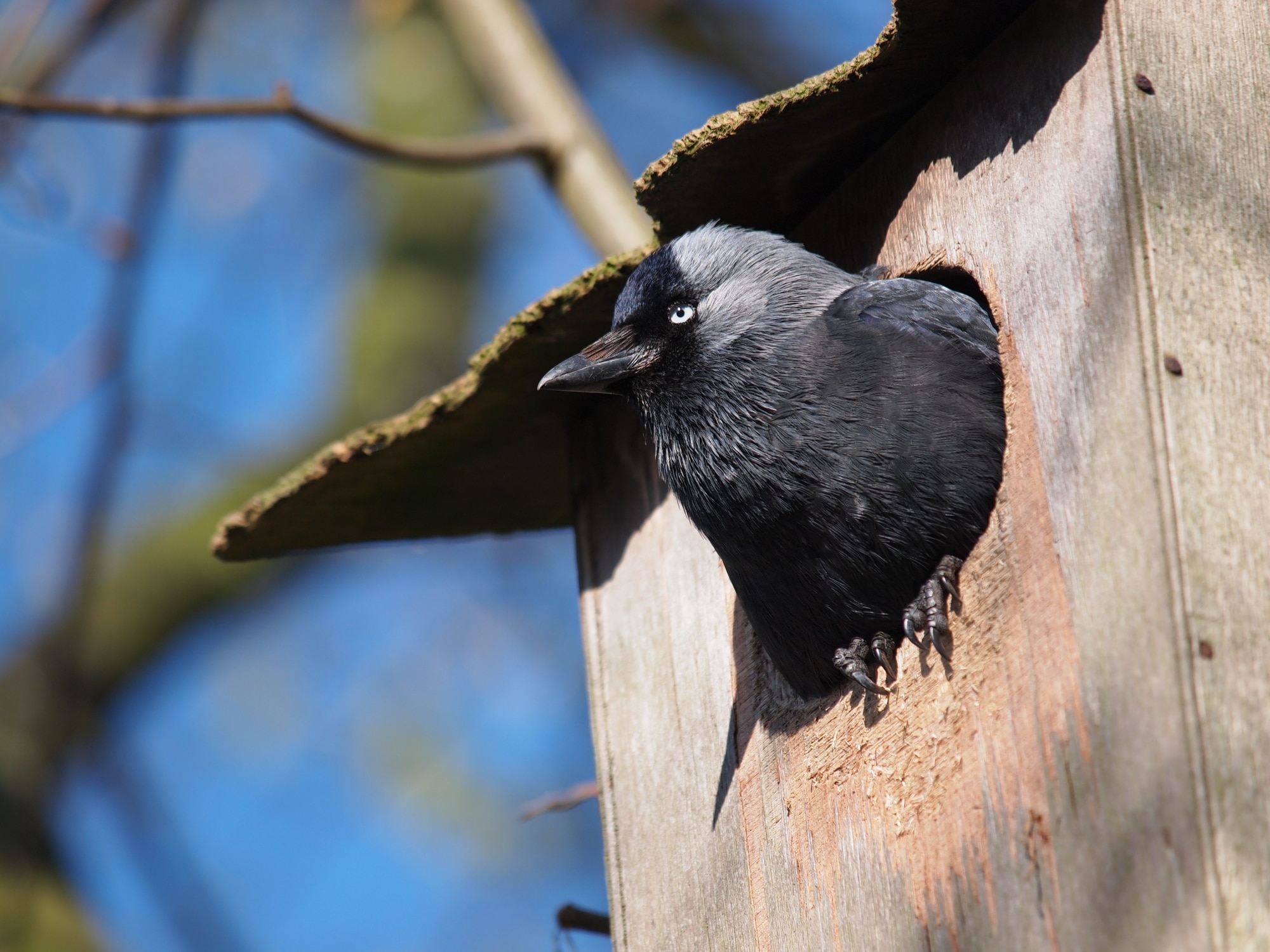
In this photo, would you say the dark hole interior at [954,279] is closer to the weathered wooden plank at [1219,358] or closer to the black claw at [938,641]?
the weathered wooden plank at [1219,358]

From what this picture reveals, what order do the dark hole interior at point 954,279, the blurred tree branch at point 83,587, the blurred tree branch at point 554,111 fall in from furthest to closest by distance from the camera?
the blurred tree branch at point 83,587
the blurred tree branch at point 554,111
the dark hole interior at point 954,279

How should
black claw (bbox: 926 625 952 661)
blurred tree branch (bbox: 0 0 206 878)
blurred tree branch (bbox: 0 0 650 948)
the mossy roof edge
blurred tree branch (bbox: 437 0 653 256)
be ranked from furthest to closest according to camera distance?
blurred tree branch (bbox: 0 0 206 878)
blurred tree branch (bbox: 0 0 650 948)
blurred tree branch (bbox: 437 0 653 256)
the mossy roof edge
black claw (bbox: 926 625 952 661)

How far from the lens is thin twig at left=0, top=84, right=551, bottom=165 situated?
3.41 m

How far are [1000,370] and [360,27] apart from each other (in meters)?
5.65

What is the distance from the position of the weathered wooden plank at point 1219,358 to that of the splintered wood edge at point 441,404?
106 cm

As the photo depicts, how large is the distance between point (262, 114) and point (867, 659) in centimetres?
213

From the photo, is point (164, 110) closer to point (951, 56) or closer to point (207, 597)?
point (951, 56)

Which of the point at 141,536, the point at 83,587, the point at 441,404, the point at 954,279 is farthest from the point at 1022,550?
the point at 141,536

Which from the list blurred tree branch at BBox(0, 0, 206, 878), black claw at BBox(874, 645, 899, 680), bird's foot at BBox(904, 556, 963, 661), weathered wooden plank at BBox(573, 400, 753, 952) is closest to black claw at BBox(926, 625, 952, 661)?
bird's foot at BBox(904, 556, 963, 661)

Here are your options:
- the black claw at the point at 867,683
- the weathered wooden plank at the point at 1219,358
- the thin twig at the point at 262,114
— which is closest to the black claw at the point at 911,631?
the black claw at the point at 867,683

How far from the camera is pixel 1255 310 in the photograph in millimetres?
1972

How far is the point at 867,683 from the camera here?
2.30 meters

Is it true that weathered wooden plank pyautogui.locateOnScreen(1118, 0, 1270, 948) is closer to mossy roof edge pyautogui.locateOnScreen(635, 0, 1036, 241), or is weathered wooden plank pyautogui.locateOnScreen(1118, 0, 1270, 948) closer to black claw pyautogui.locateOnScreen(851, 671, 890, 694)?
mossy roof edge pyautogui.locateOnScreen(635, 0, 1036, 241)

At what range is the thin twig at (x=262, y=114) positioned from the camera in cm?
341
